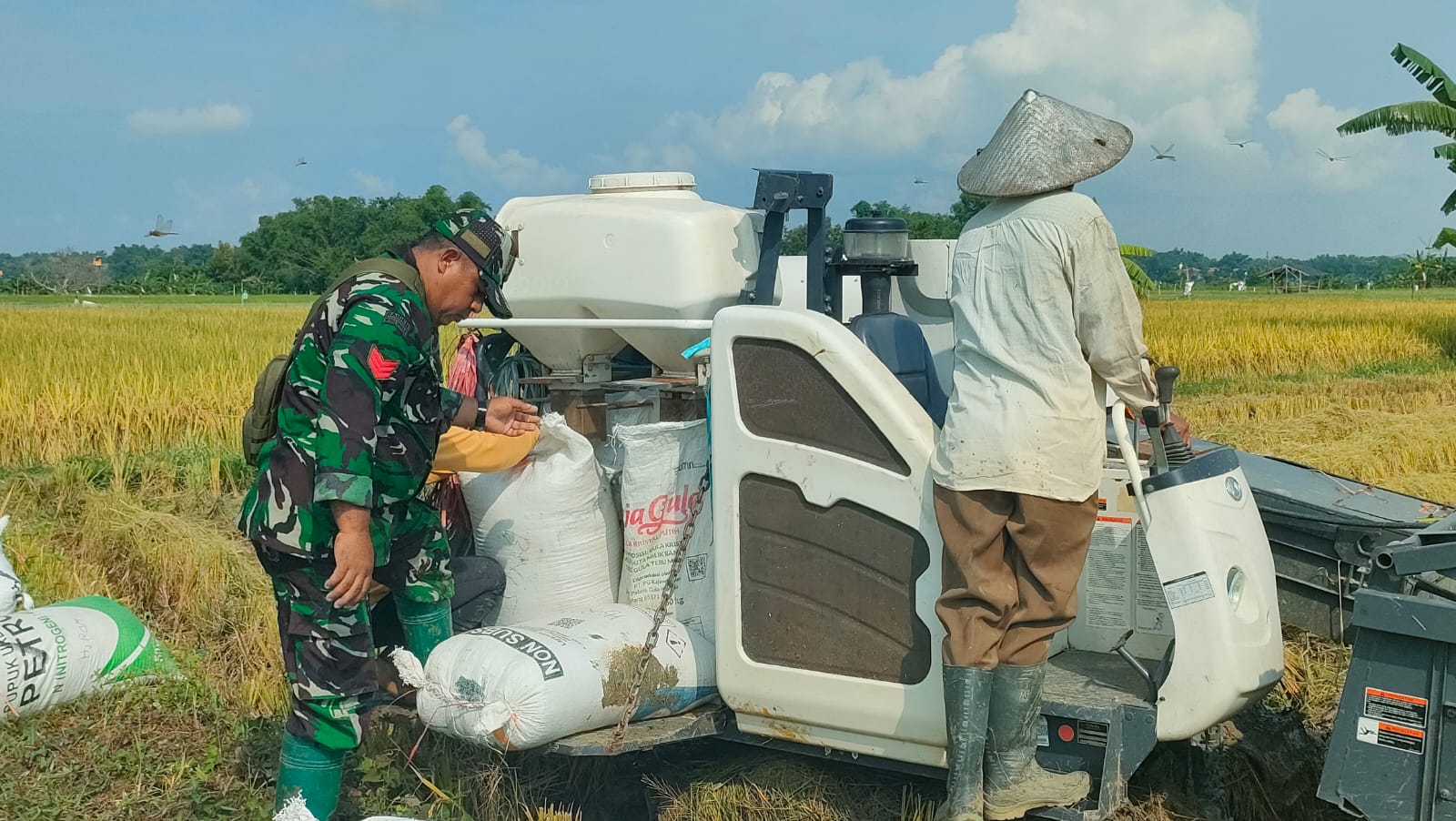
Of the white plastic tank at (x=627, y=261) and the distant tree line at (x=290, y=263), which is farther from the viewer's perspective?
the distant tree line at (x=290, y=263)

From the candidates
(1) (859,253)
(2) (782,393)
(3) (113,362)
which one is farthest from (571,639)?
(3) (113,362)

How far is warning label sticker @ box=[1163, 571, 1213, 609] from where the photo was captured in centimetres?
305

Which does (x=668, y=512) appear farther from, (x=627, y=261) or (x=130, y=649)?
(x=130, y=649)

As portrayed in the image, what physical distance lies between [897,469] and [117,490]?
5.79 metres

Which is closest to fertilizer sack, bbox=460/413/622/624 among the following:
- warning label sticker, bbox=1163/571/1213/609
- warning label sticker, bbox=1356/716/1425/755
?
warning label sticker, bbox=1163/571/1213/609

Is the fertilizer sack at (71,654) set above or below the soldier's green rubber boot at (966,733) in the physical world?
below

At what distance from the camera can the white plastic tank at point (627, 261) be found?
3906mm

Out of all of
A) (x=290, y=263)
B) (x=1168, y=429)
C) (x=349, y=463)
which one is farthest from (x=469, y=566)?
(x=290, y=263)

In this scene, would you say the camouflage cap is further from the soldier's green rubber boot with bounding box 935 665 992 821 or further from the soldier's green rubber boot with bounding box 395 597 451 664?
the soldier's green rubber boot with bounding box 935 665 992 821

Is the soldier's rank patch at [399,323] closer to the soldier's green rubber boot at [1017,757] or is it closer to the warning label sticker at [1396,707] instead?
the soldier's green rubber boot at [1017,757]

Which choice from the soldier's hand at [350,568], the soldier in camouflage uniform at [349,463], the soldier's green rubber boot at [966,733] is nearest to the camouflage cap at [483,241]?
the soldier in camouflage uniform at [349,463]

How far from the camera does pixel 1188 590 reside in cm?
306

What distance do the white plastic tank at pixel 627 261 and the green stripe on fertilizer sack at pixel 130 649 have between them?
1.97 meters

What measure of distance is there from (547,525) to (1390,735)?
237 cm
